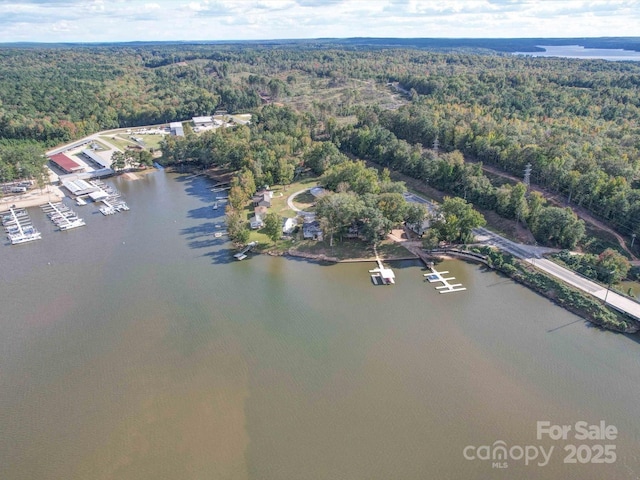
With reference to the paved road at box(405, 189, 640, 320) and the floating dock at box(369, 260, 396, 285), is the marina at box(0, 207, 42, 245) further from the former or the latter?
the paved road at box(405, 189, 640, 320)

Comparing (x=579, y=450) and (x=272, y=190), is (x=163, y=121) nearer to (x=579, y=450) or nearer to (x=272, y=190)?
(x=272, y=190)

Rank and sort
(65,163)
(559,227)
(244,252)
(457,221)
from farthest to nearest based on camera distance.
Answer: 1. (65,163)
2. (244,252)
3. (457,221)
4. (559,227)

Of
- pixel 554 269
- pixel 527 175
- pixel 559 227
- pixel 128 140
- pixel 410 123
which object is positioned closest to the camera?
pixel 554 269

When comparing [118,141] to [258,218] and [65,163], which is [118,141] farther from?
[258,218]

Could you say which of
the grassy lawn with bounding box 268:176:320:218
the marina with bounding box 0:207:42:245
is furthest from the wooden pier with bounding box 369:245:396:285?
the marina with bounding box 0:207:42:245

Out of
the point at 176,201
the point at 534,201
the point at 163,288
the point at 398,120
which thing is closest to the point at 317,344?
the point at 163,288

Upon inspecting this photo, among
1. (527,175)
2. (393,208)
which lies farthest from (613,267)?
(393,208)

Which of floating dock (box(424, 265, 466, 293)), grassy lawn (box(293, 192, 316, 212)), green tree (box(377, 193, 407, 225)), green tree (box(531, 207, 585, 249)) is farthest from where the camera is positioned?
grassy lawn (box(293, 192, 316, 212))
